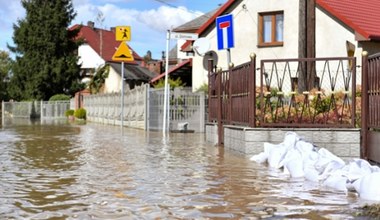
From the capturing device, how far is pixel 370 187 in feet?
23.0

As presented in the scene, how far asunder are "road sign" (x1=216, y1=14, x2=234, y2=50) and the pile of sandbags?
16.5ft

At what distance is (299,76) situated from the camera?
14383 mm

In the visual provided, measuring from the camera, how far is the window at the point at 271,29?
995 inches

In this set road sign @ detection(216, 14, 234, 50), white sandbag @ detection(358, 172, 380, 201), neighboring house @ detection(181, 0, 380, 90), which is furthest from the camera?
neighboring house @ detection(181, 0, 380, 90)

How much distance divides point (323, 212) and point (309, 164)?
9.04 feet

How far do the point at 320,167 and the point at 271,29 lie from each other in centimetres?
1776

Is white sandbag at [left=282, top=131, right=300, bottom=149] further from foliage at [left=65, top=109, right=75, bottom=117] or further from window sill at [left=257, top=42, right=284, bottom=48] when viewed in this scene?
foliage at [left=65, top=109, right=75, bottom=117]

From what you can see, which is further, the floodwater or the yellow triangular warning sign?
the yellow triangular warning sign

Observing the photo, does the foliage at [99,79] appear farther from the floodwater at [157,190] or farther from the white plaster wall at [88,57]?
the floodwater at [157,190]

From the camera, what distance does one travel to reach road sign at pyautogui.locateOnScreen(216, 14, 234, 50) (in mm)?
15430

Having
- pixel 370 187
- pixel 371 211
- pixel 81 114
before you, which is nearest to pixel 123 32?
pixel 81 114

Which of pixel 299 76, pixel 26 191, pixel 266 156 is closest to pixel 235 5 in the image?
pixel 299 76

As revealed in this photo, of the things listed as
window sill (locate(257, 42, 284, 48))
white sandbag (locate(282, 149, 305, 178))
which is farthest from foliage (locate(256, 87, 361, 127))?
window sill (locate(257, 42, 284, 48))

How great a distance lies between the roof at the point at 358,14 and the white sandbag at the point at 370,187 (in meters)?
16.2
